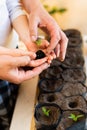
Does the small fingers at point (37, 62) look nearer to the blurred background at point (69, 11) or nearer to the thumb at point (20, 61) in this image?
the thumb at point (20, 61)

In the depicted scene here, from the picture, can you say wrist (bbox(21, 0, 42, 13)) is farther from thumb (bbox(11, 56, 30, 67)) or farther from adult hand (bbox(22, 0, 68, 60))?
thumb (bbox(11, 56, 30, 67))

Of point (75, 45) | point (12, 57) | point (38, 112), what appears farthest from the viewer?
point (75, 45)

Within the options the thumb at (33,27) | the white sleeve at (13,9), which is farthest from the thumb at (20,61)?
the white sleeve at (13,9)

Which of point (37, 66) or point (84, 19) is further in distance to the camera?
point (84, 19)

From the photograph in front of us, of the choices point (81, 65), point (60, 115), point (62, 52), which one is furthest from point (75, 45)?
point (60, 115)

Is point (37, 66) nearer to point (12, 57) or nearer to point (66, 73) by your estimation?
point (12, 57)

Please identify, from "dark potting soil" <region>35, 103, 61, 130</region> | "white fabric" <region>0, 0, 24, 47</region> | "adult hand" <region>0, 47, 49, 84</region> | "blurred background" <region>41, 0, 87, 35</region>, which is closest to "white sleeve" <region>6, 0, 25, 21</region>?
"white fabric" <region>0, 0, 24, 47</region>

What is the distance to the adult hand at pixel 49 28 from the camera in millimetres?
782

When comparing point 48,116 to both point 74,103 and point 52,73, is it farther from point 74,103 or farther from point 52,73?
point 52,73

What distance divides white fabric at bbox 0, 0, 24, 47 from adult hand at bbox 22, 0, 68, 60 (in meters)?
0.06

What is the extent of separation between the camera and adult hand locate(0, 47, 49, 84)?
0.66 metres

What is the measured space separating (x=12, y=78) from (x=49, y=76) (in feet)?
0.88

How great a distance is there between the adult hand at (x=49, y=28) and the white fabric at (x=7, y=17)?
2.5 inches

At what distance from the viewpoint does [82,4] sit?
4.45ft
